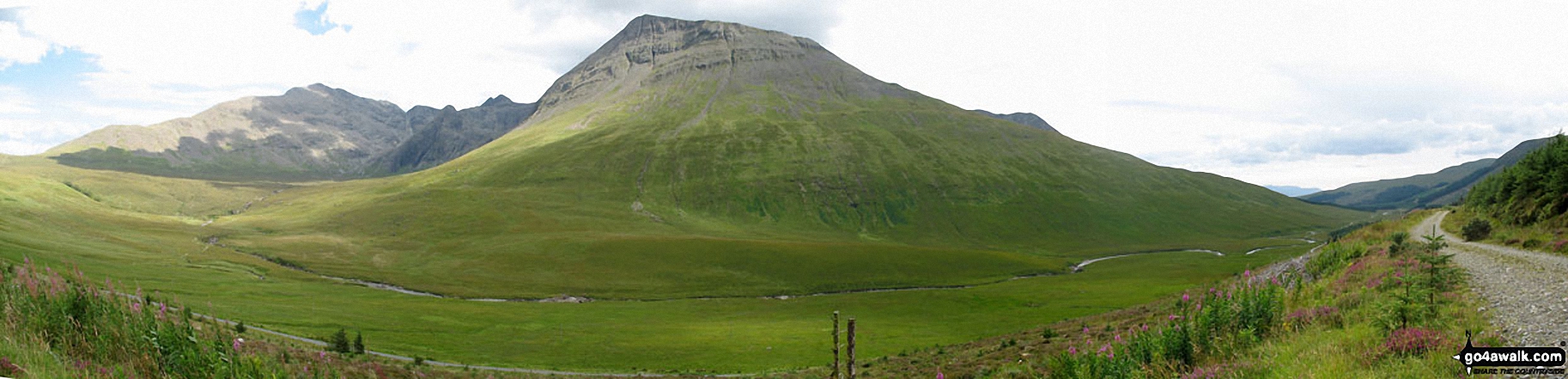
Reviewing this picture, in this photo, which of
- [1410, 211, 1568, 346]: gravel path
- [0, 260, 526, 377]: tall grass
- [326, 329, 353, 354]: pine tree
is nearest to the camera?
[0, 260, 526, 377]: tall grass

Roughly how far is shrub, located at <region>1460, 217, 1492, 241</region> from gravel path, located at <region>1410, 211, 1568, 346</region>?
563 inches

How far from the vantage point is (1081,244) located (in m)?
198

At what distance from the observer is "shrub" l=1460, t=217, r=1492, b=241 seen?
41406 millimetres

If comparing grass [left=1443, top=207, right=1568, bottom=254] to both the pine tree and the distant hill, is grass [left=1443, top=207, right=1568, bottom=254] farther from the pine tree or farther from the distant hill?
the pine tree

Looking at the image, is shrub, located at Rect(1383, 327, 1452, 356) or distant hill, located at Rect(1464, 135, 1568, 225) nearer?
shrub, located at Rect(1383, 327, 1452, 356)

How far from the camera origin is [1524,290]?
55.6 ft

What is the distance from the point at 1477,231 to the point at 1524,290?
117 ft

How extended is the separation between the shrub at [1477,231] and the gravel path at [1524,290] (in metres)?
14.3

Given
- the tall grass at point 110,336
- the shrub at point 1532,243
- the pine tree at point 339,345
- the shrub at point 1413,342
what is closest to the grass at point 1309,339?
the shrub at point 1413,342

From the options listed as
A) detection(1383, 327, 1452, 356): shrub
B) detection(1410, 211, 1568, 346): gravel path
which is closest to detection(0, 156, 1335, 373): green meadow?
detection(1410, 211, 1568, 346): gravel path

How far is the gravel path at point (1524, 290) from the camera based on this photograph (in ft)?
39.5

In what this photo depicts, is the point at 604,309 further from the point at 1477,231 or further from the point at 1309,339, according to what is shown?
the point at 1477,231

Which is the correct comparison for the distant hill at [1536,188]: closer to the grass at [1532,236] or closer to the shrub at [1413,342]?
the grass at [1532,236]

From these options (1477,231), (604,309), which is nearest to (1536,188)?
(1477,231)
